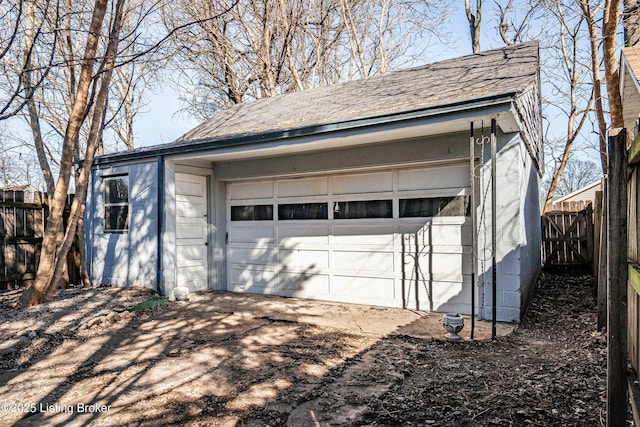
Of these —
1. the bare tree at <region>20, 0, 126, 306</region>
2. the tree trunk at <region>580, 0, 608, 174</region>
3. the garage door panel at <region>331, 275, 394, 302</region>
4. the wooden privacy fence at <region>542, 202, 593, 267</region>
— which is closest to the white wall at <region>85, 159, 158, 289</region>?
the bare tree at <region>20, 0, 126, 306</region>

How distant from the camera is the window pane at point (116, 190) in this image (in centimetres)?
769

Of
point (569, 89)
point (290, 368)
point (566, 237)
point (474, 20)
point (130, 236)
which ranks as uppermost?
point (474, 20)

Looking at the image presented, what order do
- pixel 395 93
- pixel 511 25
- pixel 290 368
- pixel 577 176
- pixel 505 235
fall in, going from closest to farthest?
pixel 290 368 < pixel 505 235 < pixel 395 93 < pixel 511 25 < pixel 577 176

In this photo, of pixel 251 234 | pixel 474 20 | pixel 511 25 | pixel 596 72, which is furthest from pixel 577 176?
pixel 251 234

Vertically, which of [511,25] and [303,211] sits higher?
[511,25]

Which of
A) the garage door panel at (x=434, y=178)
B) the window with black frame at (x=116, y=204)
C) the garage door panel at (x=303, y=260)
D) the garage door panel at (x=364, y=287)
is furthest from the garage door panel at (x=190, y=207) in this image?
the garage door panel at (x=434, y=178)

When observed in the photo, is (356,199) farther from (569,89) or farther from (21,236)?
(569,89)

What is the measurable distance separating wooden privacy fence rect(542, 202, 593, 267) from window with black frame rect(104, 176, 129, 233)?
31.1 ft

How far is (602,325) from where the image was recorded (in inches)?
180

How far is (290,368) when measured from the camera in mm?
3590

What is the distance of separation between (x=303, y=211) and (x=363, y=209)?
110cm

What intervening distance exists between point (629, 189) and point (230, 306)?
17.4 feet

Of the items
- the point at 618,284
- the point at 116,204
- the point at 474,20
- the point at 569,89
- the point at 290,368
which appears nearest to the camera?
the point at 618,284

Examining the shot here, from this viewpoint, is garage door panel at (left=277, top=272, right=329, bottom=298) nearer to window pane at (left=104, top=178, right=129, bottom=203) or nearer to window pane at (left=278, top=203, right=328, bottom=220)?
window pane at (left=278, top=203, right=328, bottom=220)
